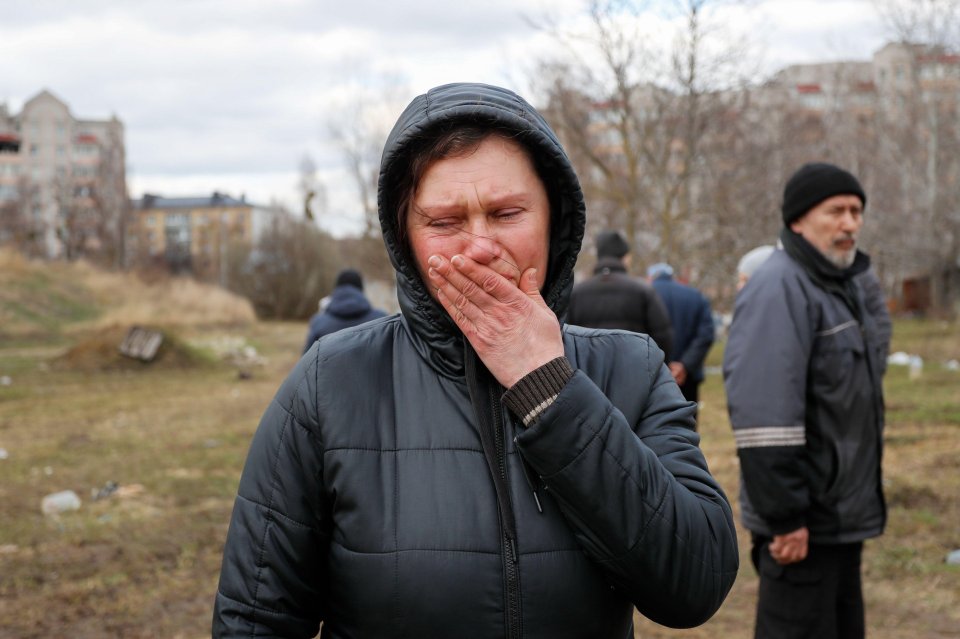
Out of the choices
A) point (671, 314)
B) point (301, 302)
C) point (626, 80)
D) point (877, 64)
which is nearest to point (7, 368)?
point (626, 80)

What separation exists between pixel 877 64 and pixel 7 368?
47.1 metres

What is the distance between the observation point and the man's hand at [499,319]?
5.08ft

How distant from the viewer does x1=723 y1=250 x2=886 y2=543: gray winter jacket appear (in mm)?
3322

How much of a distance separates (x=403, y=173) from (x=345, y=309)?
629 centimetres

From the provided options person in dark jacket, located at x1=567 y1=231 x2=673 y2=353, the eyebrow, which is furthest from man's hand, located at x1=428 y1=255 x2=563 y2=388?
person in dark jacket, located at x1=567 y1=231 x2=673 y2=353

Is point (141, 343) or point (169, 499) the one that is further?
point (141, 343)

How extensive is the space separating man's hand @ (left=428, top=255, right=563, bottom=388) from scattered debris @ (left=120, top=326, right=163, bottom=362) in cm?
2074

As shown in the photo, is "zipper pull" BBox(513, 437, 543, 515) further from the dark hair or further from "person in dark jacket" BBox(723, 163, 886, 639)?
"person in dark jacket" BBox(723, 163, 886, 639)

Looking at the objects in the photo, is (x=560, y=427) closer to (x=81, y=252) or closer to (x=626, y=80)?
(x=626, y=80)

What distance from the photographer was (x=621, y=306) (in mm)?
7020

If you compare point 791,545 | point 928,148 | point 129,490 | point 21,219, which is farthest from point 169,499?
point 21,219

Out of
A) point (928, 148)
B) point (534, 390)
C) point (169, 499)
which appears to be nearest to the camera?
point (534, 390)

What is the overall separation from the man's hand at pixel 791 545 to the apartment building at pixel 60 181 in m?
60.6

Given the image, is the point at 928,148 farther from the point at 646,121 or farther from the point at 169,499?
the point at 169,499
